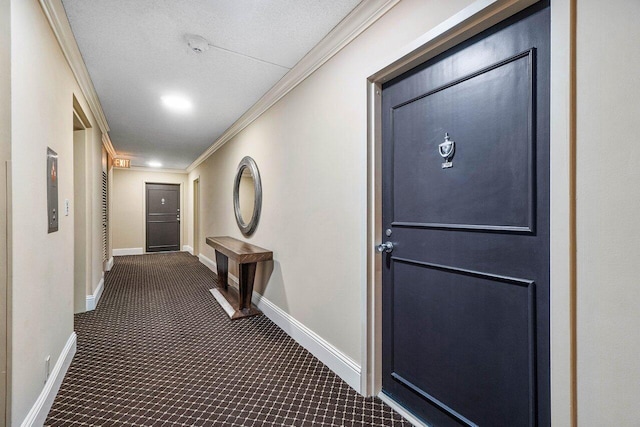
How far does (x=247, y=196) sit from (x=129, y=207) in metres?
5.51

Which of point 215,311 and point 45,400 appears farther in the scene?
point 215,311

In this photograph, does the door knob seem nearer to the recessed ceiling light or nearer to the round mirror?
the round mirror

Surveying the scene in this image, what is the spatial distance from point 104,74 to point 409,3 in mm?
2633

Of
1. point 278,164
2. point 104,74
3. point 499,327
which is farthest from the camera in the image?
point 278,164

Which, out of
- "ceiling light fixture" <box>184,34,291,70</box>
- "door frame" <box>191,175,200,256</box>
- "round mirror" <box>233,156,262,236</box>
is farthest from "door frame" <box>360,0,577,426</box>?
"door frame" <box>191,175,200,256</box>

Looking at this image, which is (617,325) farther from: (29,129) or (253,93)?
(253,93)

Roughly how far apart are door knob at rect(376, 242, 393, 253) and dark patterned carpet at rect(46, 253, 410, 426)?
886 mm

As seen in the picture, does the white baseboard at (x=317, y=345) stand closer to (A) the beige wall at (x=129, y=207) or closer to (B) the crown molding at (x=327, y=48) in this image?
(B) the crown molding at (x=327, y=48)

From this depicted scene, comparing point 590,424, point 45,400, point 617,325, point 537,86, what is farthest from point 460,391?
point 45,400

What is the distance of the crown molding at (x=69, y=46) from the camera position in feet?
5.41

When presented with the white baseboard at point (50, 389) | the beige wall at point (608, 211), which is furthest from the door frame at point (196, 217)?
the beige wall at point (608, 211)

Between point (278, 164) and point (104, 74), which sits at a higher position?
point (104, 74)

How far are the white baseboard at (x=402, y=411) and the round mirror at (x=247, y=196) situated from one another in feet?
7.46

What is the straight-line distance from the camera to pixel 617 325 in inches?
33.8
